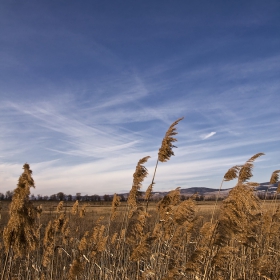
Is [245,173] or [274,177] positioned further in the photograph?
[274,177]

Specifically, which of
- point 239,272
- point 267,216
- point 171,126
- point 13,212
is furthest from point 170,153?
point 267,216

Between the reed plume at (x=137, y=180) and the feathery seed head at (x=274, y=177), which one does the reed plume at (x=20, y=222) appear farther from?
the feathery seed head at (x=274, y=177)

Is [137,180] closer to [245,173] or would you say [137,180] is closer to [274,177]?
[245,173]

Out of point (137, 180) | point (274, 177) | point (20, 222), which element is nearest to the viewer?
point (20, 222)

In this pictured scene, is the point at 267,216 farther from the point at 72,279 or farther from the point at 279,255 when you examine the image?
the point at 72,279

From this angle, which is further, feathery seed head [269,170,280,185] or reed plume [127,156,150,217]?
feathery seed head [269,170,280,185]

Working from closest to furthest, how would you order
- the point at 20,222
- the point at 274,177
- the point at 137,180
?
the point at 20,222 → the point at 137,180 → the point at 274,177

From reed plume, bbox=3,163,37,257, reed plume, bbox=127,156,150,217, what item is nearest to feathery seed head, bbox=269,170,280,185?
reed plume, bbox=127,156,150,217

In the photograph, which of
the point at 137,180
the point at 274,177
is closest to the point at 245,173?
the point at 137,180

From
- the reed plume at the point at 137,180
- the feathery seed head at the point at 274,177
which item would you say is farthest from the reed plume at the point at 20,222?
the feathery seed head at the point at 274,177

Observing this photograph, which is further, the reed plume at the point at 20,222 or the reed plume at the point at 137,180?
the reed plume at the point at 137,180

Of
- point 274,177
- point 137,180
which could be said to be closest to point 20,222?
point 137,180

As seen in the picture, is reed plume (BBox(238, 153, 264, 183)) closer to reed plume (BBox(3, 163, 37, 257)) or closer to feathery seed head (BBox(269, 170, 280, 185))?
reed plume (BBox(3, 163, 37, 257))

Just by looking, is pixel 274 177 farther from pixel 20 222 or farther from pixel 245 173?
pixel 20 222
